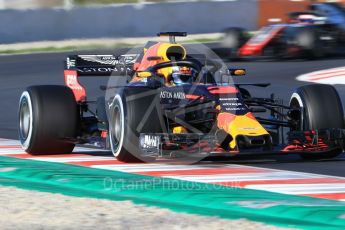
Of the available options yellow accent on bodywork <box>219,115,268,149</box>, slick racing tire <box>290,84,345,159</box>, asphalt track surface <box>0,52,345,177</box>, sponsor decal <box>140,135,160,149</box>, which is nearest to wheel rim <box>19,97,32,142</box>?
sponsor decal <box>140,135,160,149</box>

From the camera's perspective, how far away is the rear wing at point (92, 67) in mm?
11055

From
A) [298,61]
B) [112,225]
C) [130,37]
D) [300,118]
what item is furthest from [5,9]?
[112,225]

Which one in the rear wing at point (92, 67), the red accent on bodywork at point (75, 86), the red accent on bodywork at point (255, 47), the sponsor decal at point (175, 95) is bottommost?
the sponsor decal at point (175, 95)

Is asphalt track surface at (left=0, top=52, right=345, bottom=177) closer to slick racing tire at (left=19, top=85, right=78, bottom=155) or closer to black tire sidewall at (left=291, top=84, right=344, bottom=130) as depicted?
slick racing tire at (left=19, top=85, right=78, bottom=155)

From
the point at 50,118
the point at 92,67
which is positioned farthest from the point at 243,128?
the point at 92,67

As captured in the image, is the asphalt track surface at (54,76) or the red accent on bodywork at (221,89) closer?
the red accent on bodywork at (221,89)

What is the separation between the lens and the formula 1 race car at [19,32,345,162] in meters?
9.32

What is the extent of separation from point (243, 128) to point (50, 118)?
212 centimetres

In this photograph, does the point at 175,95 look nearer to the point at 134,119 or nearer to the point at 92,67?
the point at 134,119

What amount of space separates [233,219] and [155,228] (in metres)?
0.59

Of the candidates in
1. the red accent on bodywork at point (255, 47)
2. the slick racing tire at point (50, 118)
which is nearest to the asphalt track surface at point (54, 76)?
the red accent on bodywork at point (255, 47)

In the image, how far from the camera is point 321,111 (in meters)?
9.92

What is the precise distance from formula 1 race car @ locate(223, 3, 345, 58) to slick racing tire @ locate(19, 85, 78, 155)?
481 inches

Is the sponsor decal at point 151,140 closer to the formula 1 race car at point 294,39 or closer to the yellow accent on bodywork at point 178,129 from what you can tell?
the yellow accent on bodywork at point 178,129
